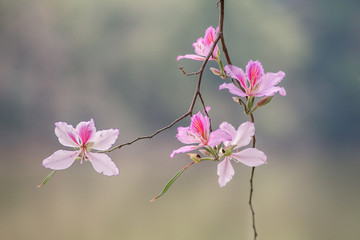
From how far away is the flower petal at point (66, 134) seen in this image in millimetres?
302

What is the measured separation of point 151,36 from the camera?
6.30 ft

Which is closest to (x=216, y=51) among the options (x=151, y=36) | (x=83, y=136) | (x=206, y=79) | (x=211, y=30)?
(x=211, y=30)

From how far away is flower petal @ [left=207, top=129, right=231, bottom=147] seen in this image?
0.28 metres

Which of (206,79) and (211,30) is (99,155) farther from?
(206,79)

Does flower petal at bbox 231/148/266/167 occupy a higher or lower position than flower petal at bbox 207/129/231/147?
lower

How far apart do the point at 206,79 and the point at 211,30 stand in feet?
4.79

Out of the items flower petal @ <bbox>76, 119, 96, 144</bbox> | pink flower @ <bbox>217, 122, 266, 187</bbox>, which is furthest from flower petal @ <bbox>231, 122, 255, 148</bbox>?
flower petal @ <bbox>76, 119, 96, 144</bbox>

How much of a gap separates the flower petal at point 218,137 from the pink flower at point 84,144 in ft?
0.24

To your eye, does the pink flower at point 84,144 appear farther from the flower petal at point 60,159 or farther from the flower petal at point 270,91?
the flower petal at point 270,91

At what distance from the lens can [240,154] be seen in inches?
11.6

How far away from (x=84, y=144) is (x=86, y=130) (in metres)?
0.01

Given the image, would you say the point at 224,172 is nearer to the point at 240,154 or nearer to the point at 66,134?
the point at 240,154

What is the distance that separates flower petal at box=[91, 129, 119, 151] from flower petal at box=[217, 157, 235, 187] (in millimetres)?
85

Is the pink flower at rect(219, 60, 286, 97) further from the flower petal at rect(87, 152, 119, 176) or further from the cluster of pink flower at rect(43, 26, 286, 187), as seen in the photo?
the flower petal at rect(87, 152, 119, 176)
